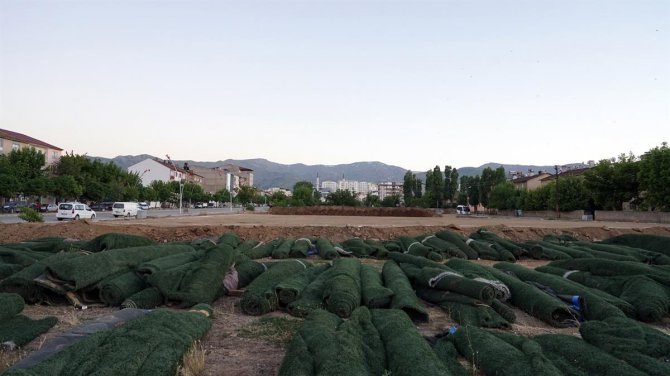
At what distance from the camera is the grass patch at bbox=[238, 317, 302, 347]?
600 centimetres

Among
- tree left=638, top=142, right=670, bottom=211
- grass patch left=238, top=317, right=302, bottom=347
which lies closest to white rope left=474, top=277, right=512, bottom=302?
grass patch left=238, top=317, right=302, bottom=347

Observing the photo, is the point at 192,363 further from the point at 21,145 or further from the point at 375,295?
the point at 21,145

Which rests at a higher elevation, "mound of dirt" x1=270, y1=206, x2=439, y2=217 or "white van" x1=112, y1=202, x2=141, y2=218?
"white van" x1=112, y1=202, x2=141, y2=218

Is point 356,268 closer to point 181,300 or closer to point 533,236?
point 181,300

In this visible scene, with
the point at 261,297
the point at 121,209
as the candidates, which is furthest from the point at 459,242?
the point at 121,209

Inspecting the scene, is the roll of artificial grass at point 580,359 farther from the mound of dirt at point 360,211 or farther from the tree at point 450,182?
the tree at point 450,182

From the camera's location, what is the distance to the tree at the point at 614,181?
4609 cm

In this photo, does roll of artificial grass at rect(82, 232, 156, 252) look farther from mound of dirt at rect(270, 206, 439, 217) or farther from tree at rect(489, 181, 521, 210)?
tree at rect(489, 181, 521, 210)

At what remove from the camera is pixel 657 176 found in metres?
40.1

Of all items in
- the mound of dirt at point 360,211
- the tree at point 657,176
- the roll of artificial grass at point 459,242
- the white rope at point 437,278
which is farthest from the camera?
the mound of dirt at point 360,211

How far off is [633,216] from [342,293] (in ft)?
160

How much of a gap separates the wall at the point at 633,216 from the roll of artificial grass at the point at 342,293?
44501 mm

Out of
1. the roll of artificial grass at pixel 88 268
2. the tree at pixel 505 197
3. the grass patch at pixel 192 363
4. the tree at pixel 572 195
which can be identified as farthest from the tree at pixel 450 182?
the grass patch at pixel 192 363

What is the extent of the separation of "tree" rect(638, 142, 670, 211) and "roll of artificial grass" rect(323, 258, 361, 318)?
4206 cm
